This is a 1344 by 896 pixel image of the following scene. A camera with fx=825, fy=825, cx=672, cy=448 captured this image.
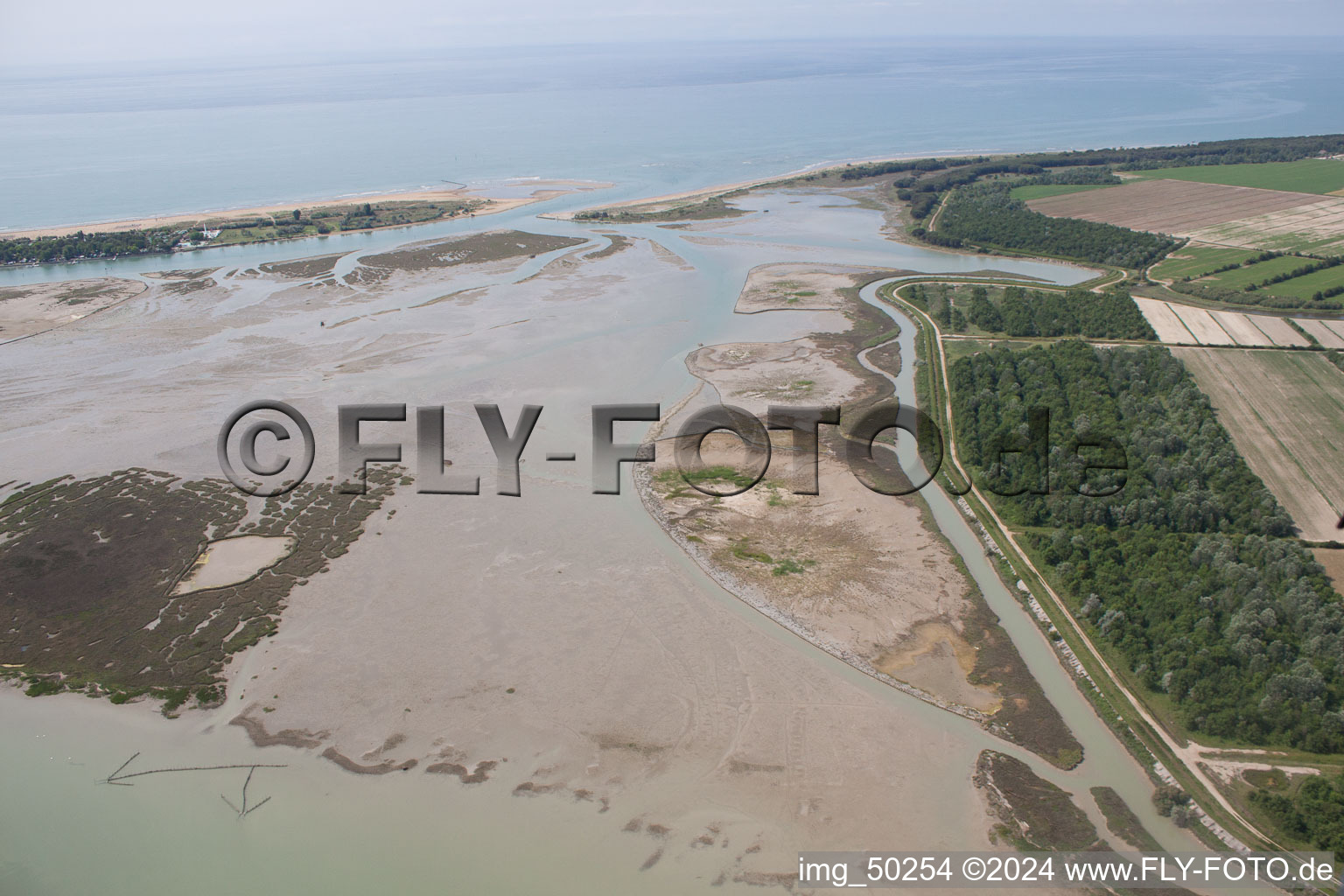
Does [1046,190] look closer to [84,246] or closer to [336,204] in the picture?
[336,204]

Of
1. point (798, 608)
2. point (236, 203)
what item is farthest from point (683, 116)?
point (798, 608)

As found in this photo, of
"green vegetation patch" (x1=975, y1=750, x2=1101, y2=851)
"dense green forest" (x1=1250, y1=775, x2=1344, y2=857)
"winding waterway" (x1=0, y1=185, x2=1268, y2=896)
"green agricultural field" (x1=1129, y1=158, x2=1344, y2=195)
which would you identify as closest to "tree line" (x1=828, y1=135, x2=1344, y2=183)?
"green agricultural field" (x1=1129, y1=158, x2=1344, y2=195)

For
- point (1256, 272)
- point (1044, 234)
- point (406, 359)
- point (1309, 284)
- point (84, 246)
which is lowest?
point (406, 359)

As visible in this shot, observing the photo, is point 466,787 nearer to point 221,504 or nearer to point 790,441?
point 221,504

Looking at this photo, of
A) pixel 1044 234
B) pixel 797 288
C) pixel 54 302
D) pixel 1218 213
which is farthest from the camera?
pixel 1218 213

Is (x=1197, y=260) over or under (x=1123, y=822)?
over

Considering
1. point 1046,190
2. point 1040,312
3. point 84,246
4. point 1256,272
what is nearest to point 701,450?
point 1040,312

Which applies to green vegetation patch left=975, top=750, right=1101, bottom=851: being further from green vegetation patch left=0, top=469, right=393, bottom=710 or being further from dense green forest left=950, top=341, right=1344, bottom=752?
green vegetation patch left=0, top=469, right=393, bottom=710
